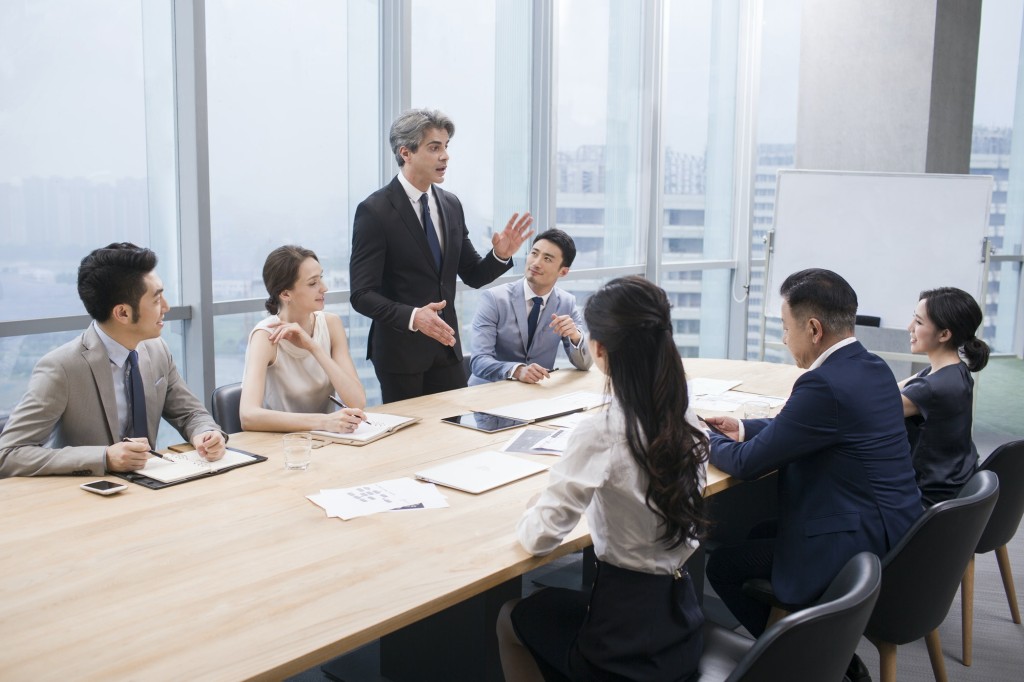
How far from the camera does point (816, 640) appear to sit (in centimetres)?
157

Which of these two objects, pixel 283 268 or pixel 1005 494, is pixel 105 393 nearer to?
pixel 283 268

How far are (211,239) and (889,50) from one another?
4.76 metres

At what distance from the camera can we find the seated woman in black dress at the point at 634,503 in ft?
6.20

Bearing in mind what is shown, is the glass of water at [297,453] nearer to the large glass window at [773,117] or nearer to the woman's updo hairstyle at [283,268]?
the woman's updo hairstyle at [283,268]

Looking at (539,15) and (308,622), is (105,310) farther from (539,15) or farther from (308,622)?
(539,15)

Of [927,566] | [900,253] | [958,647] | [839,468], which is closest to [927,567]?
[927,566]

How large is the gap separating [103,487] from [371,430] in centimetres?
85

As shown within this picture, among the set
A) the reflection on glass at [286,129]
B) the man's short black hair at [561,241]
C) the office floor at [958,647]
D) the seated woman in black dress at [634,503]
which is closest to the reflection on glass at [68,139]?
the reflection on glass at [286,129]

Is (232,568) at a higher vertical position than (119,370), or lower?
lower

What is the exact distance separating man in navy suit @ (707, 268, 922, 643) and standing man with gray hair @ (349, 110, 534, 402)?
1.58 metres

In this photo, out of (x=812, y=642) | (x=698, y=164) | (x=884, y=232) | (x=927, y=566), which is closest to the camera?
(x=812, y=642)

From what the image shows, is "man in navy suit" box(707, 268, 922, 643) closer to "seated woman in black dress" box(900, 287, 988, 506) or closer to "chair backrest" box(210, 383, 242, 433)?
"seated woman in black dress" box(900, 287, 988, 506)

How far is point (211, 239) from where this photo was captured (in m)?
4.22

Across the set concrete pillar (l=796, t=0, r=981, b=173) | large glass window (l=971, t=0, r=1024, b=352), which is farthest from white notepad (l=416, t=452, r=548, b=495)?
large glass window (l=971, t=0, r=1024, b=352)
